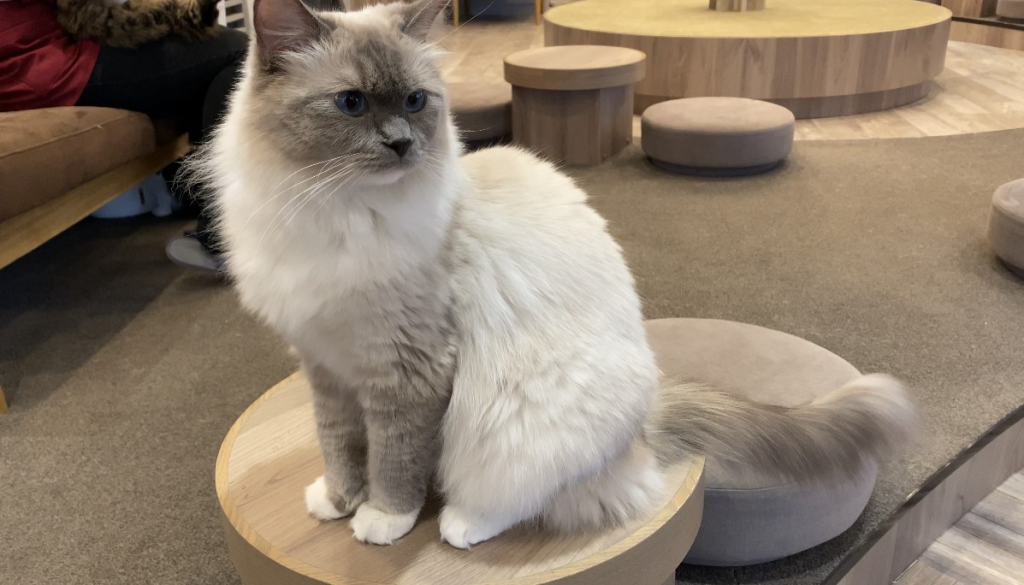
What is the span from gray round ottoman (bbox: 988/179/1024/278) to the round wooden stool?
1632 millimetres

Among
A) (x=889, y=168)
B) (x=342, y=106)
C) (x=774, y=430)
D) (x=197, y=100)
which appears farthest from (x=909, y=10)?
(x=342, y=106)

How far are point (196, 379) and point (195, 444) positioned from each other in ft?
1.01

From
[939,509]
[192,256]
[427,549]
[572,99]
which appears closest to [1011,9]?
[572,99]

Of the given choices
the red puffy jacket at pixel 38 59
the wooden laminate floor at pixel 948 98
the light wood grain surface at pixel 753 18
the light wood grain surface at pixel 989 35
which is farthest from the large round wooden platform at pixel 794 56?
the red puffy jacket at pixel 38 59

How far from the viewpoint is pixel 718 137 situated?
326cm

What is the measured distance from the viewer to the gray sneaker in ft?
8.20

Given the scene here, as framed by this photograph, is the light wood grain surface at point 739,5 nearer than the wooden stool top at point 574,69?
No

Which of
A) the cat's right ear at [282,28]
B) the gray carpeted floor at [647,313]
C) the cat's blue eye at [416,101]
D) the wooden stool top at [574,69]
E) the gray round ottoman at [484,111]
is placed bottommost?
the gray carpeted floor at [647,313]

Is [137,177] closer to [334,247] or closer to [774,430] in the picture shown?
[334,247]

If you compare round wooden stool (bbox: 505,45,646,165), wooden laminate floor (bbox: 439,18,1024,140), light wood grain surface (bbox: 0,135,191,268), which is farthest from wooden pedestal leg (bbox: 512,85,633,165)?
light wood grain surface (bbox: 0,135,191,268)

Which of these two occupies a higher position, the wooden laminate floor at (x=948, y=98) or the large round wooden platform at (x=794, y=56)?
the large round wooden platform at (x=794, y=56)

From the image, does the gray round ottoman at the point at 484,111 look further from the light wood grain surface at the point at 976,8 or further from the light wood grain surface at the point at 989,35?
the light wood grain surface at the point at 976,8

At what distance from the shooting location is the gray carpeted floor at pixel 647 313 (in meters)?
1.59

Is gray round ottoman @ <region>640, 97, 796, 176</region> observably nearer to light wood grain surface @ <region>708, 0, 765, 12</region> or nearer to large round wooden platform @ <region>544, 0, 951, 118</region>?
large round wooden platform @ <region>544, 0, 951, 118</region>
